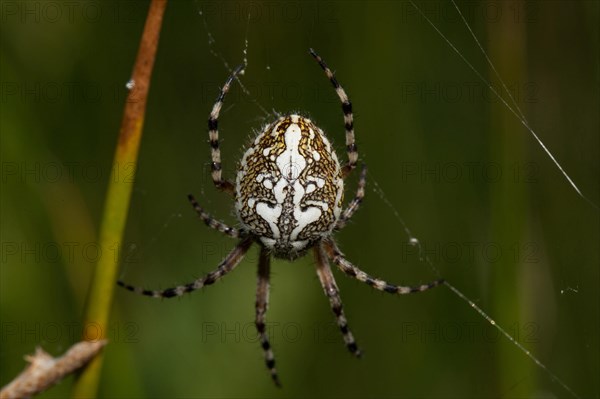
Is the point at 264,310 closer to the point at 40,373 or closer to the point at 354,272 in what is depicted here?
the point at 354,272

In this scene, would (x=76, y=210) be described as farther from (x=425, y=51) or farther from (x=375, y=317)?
(x=425, y=51)

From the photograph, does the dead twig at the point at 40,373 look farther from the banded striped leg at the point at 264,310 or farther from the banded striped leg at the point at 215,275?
the banded striped leg at the point at 264,310

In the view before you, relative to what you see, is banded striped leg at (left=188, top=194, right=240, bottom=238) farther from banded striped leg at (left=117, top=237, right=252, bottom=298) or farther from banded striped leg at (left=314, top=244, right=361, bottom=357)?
banded striped leg at (left=314, top=244, right=361, bottom=357)

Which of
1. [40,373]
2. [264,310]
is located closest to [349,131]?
[264,310]

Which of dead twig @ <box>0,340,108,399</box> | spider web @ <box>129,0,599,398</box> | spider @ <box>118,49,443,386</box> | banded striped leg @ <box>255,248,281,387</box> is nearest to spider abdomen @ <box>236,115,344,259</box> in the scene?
spider @ <box>118,49,443,386</box>

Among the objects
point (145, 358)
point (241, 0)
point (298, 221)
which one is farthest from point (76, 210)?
point (241, 0)

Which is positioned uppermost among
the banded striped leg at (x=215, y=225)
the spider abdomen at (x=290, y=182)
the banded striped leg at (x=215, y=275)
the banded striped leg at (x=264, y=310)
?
the spider abdomen at (x=290, y=182)

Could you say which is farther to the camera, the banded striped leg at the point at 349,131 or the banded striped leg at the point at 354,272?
the banded striped leg at the point at 354,272

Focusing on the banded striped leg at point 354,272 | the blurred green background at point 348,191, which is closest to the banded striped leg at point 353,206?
the banded striped leg at point 354,272
